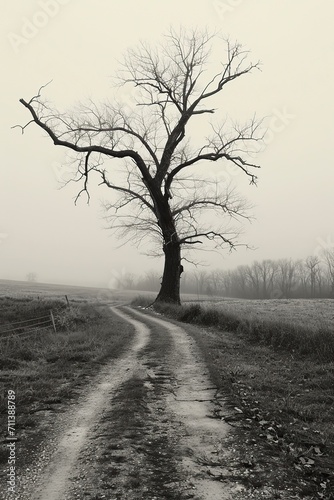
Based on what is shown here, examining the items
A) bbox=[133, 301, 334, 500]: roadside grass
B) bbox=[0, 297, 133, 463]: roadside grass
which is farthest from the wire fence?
bbox=[133, 301, 334, 500]: roadside grass

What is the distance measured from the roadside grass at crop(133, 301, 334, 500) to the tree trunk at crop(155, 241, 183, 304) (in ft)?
37.7

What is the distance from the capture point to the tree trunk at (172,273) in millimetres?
26672

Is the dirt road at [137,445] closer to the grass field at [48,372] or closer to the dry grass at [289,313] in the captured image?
the grass field at [48,372]

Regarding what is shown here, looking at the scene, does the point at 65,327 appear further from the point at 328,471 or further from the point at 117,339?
the point at 328,471

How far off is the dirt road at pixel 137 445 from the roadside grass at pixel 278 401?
37 cm

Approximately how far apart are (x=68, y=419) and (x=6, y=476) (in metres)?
1.85

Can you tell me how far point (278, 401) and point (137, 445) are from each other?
10.9 feet

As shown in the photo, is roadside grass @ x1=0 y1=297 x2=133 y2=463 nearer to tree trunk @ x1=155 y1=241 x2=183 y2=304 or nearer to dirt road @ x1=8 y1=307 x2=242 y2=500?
dirt road @ x1=8 y1=307 x2=242 y2=500

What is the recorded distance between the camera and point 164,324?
1834cm

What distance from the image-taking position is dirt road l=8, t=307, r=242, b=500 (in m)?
4.19

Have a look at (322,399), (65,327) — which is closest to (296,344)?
(322,399)

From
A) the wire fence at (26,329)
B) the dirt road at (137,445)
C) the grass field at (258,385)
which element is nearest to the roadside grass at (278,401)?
the grass field at (258,385)

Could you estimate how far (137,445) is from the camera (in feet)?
17.2

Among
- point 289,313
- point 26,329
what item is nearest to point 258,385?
point 289,313
